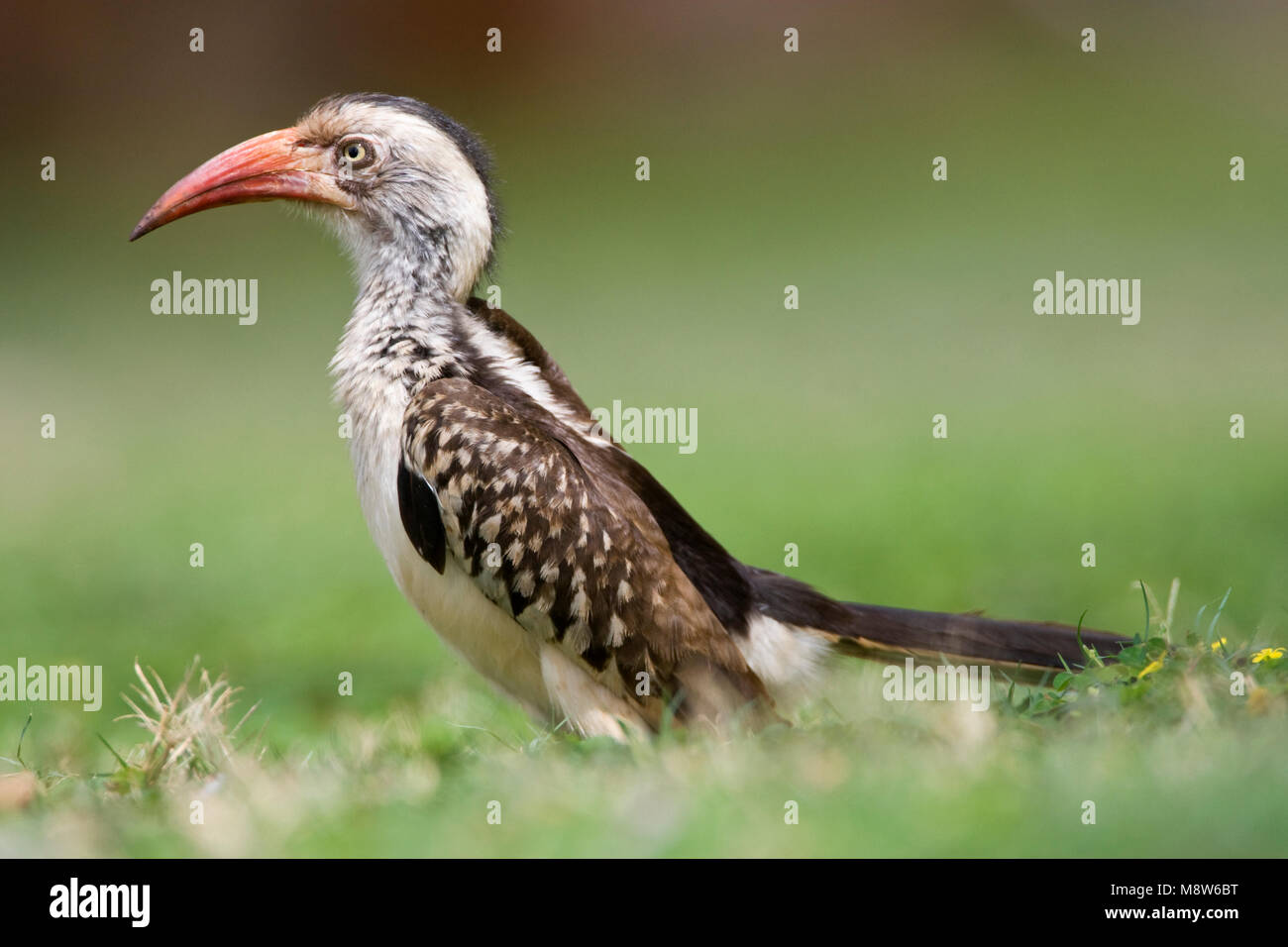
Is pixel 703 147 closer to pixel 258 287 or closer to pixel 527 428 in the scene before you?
pixel 258 287

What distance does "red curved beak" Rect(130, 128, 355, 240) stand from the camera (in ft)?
17.7

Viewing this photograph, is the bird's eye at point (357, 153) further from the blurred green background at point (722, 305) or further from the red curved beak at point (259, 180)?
the blurred green background at point (722, 305)

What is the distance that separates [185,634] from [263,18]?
389 inches

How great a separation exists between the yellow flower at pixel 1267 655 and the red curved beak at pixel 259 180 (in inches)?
132

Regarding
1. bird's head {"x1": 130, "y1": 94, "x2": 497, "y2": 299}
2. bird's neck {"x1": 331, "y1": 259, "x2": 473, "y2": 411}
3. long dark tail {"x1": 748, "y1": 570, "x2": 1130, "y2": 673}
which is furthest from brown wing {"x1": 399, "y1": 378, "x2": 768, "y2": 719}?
bird's head {"x1": 130, "y1": 94, "x2": 497, "y2": 299}

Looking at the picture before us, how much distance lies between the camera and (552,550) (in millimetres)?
4652

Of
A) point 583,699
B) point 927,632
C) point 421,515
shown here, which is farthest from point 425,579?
point 927,632

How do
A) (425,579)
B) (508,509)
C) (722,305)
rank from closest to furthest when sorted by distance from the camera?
(508,509) < (425,579) < (722,305)

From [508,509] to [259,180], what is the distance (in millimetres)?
1735

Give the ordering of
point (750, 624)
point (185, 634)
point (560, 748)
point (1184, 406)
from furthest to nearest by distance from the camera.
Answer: point (1184, 406)
point (185, 634)
point (750, 624)
point (560, 748)

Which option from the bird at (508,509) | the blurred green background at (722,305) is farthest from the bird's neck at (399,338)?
the blurred green background at (722,305)

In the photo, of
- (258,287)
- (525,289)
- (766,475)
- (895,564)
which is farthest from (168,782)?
(258,287)

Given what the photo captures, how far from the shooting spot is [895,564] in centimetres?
958

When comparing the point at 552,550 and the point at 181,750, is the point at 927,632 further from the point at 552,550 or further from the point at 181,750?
the point at 181,750
